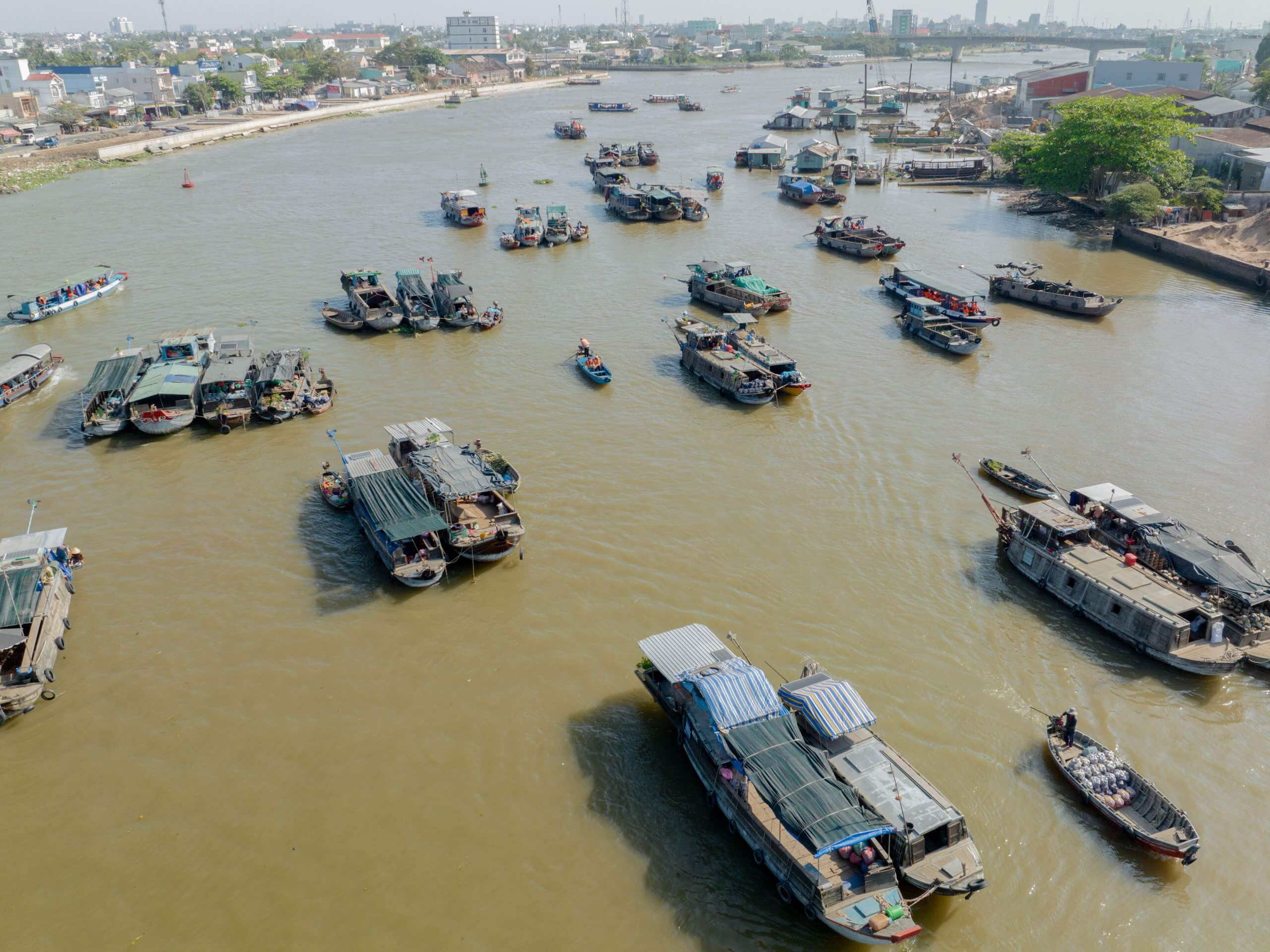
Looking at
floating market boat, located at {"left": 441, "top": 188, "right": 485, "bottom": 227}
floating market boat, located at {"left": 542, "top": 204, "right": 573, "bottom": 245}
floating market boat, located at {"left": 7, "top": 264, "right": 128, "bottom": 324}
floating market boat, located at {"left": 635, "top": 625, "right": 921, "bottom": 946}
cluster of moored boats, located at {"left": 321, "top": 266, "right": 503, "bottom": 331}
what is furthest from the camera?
floating market boat, located at {"left": 441, "top": 188, "right": 485, "bottom": 227}

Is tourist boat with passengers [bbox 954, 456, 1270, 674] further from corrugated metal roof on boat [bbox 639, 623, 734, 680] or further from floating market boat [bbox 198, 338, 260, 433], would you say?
floating market boat [bbox 198, 338, 260, 433]

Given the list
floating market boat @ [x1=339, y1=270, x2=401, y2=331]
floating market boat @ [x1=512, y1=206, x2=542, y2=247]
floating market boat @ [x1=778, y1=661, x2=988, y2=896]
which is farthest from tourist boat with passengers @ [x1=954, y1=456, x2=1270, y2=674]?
floating market boat @ [x1=512, y1=206, x2=542, y2=247]

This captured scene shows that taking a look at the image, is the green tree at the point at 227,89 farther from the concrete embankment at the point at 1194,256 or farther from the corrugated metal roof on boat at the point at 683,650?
the corrugated metal roof on boat at the point at 683,650

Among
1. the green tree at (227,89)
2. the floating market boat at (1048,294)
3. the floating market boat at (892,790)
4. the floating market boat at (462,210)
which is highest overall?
the green tree at (227,89)

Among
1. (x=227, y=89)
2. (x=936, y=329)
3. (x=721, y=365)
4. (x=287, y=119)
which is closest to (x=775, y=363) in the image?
(x=721, y=365)

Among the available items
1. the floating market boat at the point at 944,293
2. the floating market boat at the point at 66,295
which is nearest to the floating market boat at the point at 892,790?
the floating market boat at the point at 944,293

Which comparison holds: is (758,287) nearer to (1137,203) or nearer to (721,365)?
(721,365)

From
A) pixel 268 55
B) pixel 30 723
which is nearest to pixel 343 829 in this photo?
pixel 30 723
